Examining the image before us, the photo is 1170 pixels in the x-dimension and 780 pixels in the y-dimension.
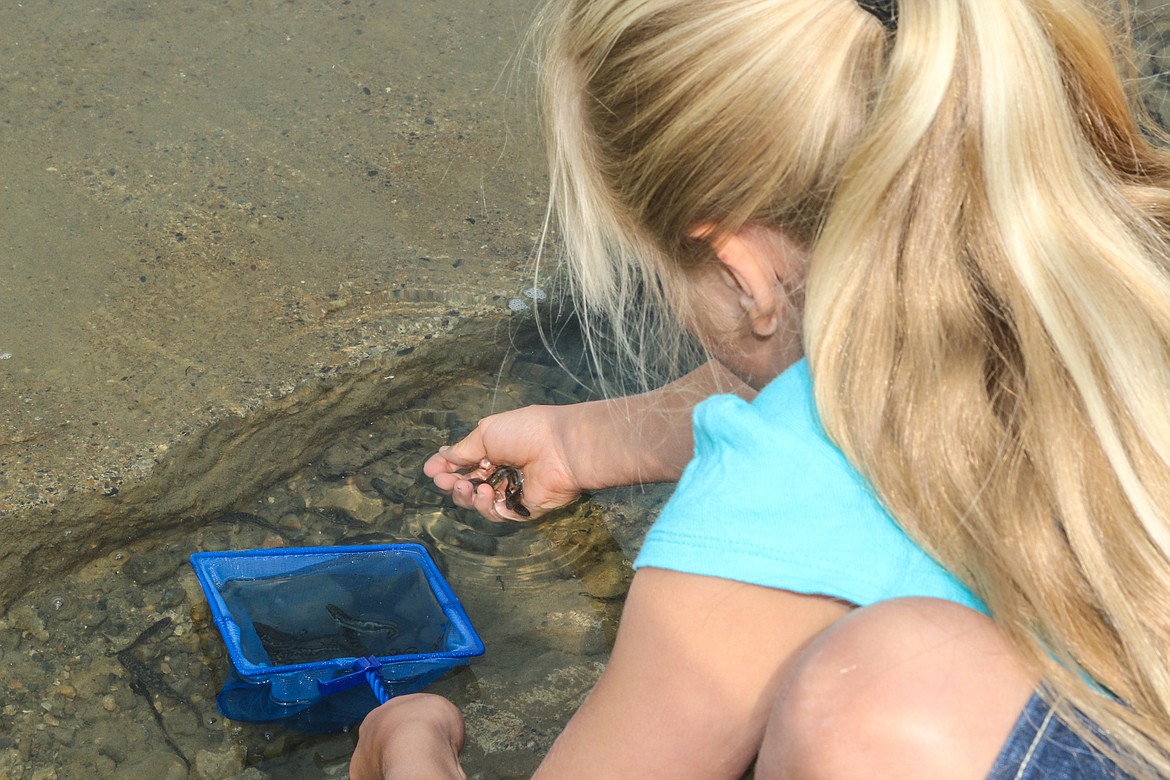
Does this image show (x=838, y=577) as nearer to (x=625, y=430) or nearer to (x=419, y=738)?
(x=419, y=738)

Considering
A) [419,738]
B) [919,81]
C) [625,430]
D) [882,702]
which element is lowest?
[419,738]

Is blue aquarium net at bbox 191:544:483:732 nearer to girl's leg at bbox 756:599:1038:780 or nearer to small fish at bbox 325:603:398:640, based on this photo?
small fish at bbox 325:603:398:640

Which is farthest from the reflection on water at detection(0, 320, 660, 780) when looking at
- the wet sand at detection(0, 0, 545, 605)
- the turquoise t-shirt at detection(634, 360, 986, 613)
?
the turquoise t-shirt at detection(634, 360, 986, 613)

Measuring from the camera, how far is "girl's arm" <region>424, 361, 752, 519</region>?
1.93m

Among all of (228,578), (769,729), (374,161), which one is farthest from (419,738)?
(374,161)

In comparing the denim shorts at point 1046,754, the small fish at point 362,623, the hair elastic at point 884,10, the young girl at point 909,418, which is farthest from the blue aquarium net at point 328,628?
the hair elastic at point 884,10

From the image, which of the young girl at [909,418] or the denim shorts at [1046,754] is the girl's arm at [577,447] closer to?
the young girl at [909,418]

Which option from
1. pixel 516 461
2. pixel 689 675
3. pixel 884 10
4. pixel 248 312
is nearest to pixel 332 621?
pixel 516 461

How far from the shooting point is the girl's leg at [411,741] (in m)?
1.50

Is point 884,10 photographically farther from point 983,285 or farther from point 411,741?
point 411,741

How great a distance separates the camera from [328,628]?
183 centimetres

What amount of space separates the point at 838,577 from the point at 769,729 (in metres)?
0.17

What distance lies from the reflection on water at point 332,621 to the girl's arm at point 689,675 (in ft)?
1.52

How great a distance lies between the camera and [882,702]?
1.06 meters
